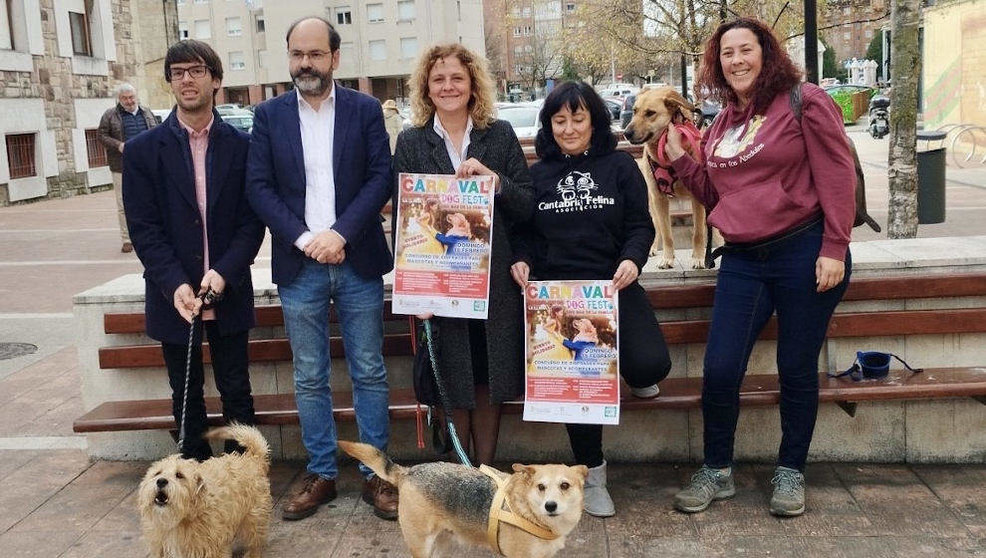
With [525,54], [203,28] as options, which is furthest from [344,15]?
[525,54]

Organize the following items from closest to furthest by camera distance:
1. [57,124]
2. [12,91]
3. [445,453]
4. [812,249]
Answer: [812,249] < [445,453] < [12,91] < [57,124]

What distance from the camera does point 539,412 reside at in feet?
13.7

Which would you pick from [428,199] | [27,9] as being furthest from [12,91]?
[428,199]

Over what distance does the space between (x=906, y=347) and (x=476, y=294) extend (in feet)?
7.80

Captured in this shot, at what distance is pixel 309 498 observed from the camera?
14.7ft

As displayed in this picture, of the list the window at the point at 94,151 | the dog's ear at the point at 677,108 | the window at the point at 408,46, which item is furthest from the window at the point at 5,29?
the window at the point at 408,46

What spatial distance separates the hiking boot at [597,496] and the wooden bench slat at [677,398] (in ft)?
1.15

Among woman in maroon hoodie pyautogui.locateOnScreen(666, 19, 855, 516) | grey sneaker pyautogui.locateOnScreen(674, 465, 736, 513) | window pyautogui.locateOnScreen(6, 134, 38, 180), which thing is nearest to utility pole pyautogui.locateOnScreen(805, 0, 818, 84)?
woman in maroon hoodie pyautogui.locateOnScreen(666, 19, 855, 516)

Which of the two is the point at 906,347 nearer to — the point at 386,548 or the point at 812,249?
the point at 812,249

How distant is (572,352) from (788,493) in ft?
3.93

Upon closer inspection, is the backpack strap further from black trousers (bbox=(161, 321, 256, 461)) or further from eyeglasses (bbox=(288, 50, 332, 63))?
black trousers (bbox=(161, 321, 256, 461))

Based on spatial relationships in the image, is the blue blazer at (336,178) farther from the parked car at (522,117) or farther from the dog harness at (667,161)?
the parked car at (522,117)

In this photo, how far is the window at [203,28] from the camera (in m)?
78.9

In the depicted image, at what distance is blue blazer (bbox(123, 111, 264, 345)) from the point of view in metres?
4.27
